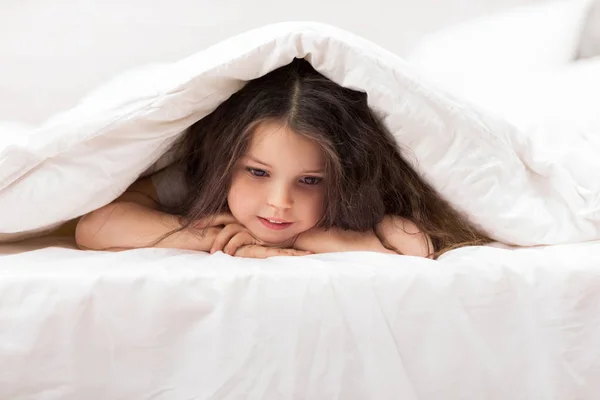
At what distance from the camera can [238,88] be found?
0.87 meters

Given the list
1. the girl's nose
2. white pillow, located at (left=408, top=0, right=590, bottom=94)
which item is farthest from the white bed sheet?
white pillow, located at (left=408, top=0, right=590, bottom=94)

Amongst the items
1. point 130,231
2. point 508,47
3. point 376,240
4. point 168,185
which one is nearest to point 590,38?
point 508,47

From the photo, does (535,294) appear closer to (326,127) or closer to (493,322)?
(493,322)

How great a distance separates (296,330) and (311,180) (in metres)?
0.25

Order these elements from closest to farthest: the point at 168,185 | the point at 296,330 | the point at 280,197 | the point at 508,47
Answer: the point at 296,330 < the point at 280,197 < the point at 168,185 < the point at 508,47

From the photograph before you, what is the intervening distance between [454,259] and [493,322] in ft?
0.30

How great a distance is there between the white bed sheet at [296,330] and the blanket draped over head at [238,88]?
10cm

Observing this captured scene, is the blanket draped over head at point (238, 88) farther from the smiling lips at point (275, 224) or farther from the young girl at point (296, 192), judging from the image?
the smiling lips at point (275, 224)

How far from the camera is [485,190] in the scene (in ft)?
2.80

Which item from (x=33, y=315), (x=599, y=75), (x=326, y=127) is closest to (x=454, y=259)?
(x=326, y=127)

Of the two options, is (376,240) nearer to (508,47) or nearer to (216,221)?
(216,221)

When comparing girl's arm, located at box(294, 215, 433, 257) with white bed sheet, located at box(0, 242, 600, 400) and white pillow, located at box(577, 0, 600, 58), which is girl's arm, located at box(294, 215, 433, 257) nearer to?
white bed sheet, located at box(0, 242, 600, 400)

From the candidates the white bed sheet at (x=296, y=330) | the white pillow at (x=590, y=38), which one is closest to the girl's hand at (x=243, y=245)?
the white bed sheet at (x=296, y=330)

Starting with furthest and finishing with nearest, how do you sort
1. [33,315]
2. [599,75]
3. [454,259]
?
1. [599,75]
2. [454,259]
3. [33,315]
